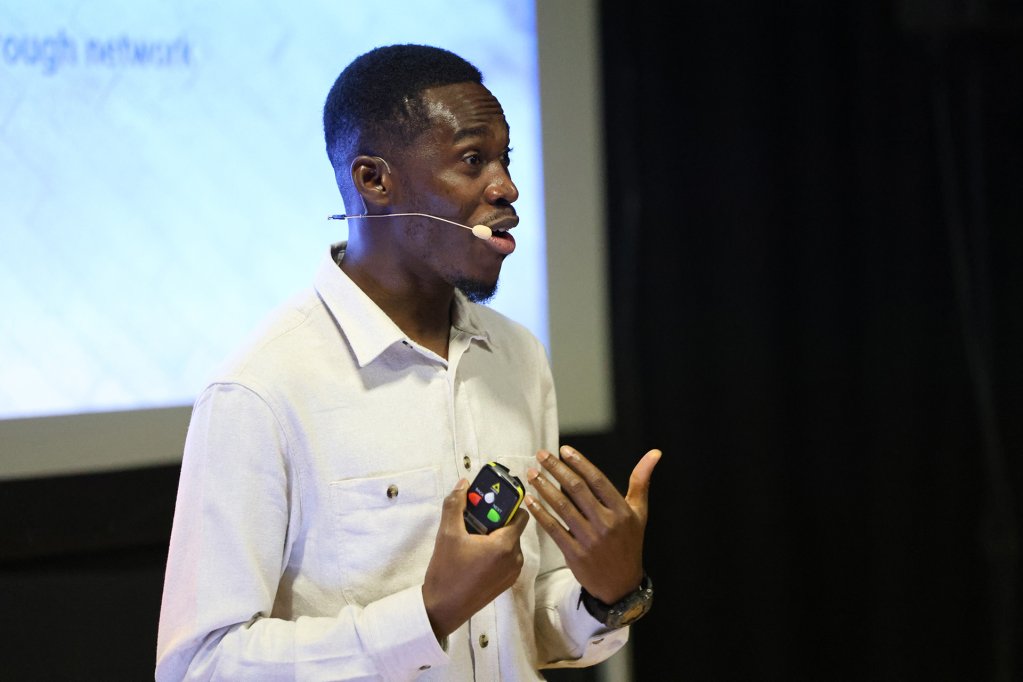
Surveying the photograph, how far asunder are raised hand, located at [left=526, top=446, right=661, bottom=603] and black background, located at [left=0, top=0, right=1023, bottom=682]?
1222mm

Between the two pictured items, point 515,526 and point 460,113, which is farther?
point 460,113

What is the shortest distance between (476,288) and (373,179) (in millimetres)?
193

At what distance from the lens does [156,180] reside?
2.02 metres

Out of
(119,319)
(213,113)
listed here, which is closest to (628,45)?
(213,113)

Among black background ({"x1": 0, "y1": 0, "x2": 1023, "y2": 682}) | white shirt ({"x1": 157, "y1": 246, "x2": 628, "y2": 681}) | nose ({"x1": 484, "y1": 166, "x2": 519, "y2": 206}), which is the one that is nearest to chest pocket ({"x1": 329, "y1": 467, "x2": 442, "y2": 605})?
white shirt ({"x1": 157, "y1": 246, "x2": 628, "y2": 681})

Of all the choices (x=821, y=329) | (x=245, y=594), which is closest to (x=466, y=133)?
(x=245, y=594)

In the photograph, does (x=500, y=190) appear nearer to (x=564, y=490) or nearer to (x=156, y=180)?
(x=564, y=490)

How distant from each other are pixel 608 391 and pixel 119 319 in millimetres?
1173

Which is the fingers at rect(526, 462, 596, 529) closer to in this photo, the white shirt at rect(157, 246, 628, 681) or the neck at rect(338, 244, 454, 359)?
the white shirt at rect(157, 246, 628, 681)

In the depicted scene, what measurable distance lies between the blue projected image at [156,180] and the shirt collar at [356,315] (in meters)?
0.76

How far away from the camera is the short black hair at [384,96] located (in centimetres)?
134

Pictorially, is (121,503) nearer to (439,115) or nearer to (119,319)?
(119,319)

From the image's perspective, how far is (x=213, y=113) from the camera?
206 centimetres

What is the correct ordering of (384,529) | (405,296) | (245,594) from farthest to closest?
(405,296) → (384,529) → (245,594)
